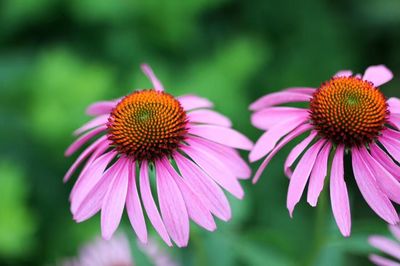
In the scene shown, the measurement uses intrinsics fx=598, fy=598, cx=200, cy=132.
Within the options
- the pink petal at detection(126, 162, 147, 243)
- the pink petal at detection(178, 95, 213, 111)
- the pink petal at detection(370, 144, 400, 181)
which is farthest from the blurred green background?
the pink petal at detection(370, 144, 400, 181)

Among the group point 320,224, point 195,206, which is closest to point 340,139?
point 320,224

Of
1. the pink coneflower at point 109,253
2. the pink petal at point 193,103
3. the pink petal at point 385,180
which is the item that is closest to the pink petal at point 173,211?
the pink petal at point 193,103

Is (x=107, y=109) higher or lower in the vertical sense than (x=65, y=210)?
higher

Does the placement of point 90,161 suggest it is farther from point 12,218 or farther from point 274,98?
point 12,218

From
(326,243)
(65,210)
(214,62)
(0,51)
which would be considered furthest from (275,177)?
(0,51)

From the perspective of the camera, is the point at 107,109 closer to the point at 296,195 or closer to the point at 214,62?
the point at 296,195

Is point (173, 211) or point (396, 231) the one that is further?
point (396, 231)
